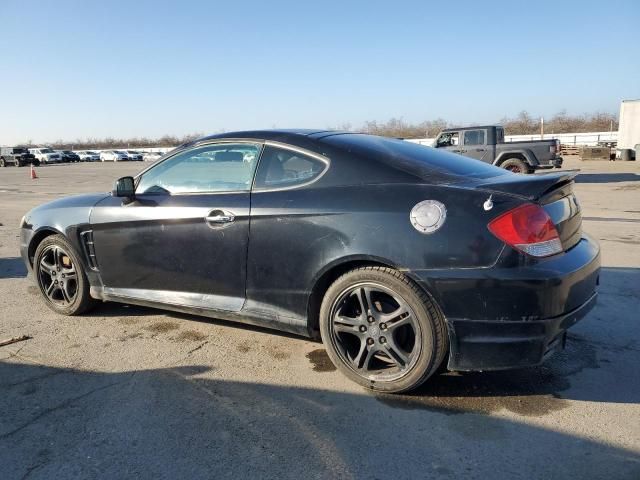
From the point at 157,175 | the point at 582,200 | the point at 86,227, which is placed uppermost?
the point at 157,175

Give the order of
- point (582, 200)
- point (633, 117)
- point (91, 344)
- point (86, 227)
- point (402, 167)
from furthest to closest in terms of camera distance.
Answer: point (633, 117) → point (582, 200) → point (86, 227) → point (91, 344) → point (402, 167)

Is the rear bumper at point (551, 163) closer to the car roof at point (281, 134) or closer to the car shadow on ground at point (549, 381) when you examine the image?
the car shadow on ground at point (549, 381)

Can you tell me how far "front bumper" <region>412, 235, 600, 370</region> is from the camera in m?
2.66

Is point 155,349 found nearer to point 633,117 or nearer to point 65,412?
point 65,412

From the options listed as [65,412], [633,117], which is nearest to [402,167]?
[65,412]

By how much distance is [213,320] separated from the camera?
437 centimetres

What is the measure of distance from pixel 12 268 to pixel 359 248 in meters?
5.27

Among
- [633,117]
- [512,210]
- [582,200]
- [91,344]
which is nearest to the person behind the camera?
[512,210]

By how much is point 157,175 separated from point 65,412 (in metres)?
1.89

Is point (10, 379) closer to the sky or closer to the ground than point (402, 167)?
closer to the ground

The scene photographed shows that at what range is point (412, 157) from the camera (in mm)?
3381

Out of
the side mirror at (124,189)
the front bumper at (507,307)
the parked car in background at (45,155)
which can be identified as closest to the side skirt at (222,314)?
the side mirror at (124,189)

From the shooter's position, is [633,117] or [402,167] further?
[633,117]

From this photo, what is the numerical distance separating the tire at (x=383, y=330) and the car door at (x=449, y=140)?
564 inches
